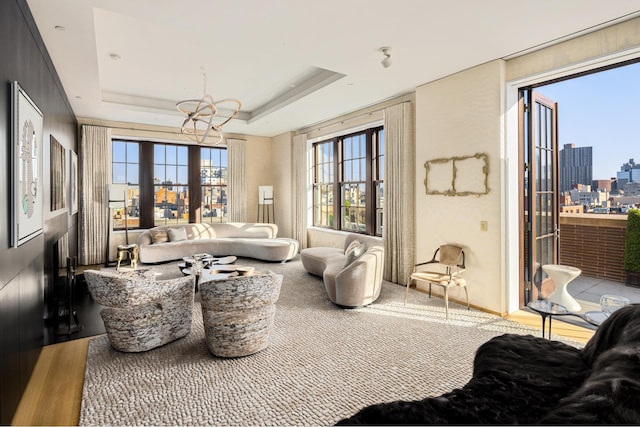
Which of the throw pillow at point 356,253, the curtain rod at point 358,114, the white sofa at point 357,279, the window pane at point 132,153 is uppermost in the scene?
the curtain rod at point 358,114

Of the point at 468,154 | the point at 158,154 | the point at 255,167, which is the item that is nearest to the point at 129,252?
the point at 158,154

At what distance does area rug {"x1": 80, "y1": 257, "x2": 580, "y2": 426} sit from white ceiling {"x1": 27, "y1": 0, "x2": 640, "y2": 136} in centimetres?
295

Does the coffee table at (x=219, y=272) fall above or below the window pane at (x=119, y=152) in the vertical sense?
below

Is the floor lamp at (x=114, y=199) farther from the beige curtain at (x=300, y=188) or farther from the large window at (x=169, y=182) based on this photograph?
the beige curtain at (x=300, y=188)

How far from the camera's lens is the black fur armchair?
114 cm

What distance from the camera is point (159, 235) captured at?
6992 mm

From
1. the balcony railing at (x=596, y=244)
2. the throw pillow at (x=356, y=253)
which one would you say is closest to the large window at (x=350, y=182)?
the throw pillow at (x=356, y=253)

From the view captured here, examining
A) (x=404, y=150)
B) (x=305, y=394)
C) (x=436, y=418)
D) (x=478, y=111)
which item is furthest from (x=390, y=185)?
(x=436, y=418)

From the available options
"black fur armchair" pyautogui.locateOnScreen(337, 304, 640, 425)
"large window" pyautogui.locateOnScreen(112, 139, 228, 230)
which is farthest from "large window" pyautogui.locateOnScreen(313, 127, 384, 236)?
"black fur armchair" pyautogui.locateOnScreen(337, 304, 640, 425)

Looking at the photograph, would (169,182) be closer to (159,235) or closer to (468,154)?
(159,235)

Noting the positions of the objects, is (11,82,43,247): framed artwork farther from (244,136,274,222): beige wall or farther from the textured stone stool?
(244,136,274,222): beige wall

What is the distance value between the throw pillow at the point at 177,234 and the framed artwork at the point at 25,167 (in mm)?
4361

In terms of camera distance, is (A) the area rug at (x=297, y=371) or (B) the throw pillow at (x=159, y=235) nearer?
(A) the area rug at (x=297, y=371)

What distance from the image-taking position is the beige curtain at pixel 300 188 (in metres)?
7.65
